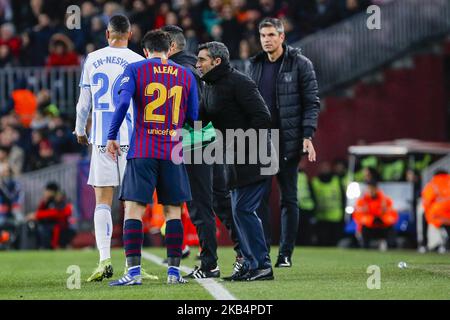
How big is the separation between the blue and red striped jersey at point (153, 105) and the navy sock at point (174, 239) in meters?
0.59

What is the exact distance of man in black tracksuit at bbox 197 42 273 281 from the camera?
Answer: 38.2 ft

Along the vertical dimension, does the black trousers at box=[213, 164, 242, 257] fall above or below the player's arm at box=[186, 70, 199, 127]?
below

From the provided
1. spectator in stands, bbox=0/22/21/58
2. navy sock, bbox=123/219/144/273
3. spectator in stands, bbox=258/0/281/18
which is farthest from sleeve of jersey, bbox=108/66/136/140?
spectator in stands, bbox=0/22/21/58

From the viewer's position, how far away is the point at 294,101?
46.1 ft

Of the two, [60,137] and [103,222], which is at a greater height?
[60,137]

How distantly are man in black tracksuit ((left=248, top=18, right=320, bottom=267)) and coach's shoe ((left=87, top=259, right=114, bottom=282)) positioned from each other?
224 centimetres

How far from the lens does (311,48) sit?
2672 centimetres

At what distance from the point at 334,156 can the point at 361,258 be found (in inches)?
382

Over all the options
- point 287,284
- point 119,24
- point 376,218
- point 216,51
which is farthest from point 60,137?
point 287,284

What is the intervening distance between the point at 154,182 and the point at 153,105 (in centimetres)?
65

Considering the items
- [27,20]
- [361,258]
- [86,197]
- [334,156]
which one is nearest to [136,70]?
[361,258]

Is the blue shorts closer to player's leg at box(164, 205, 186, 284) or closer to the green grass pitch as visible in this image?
player's leg at box(164, 205, 186, 284)

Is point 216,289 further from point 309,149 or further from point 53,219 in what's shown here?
point 53,219

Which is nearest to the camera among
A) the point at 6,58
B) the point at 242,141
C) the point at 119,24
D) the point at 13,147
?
the point at 242,141
